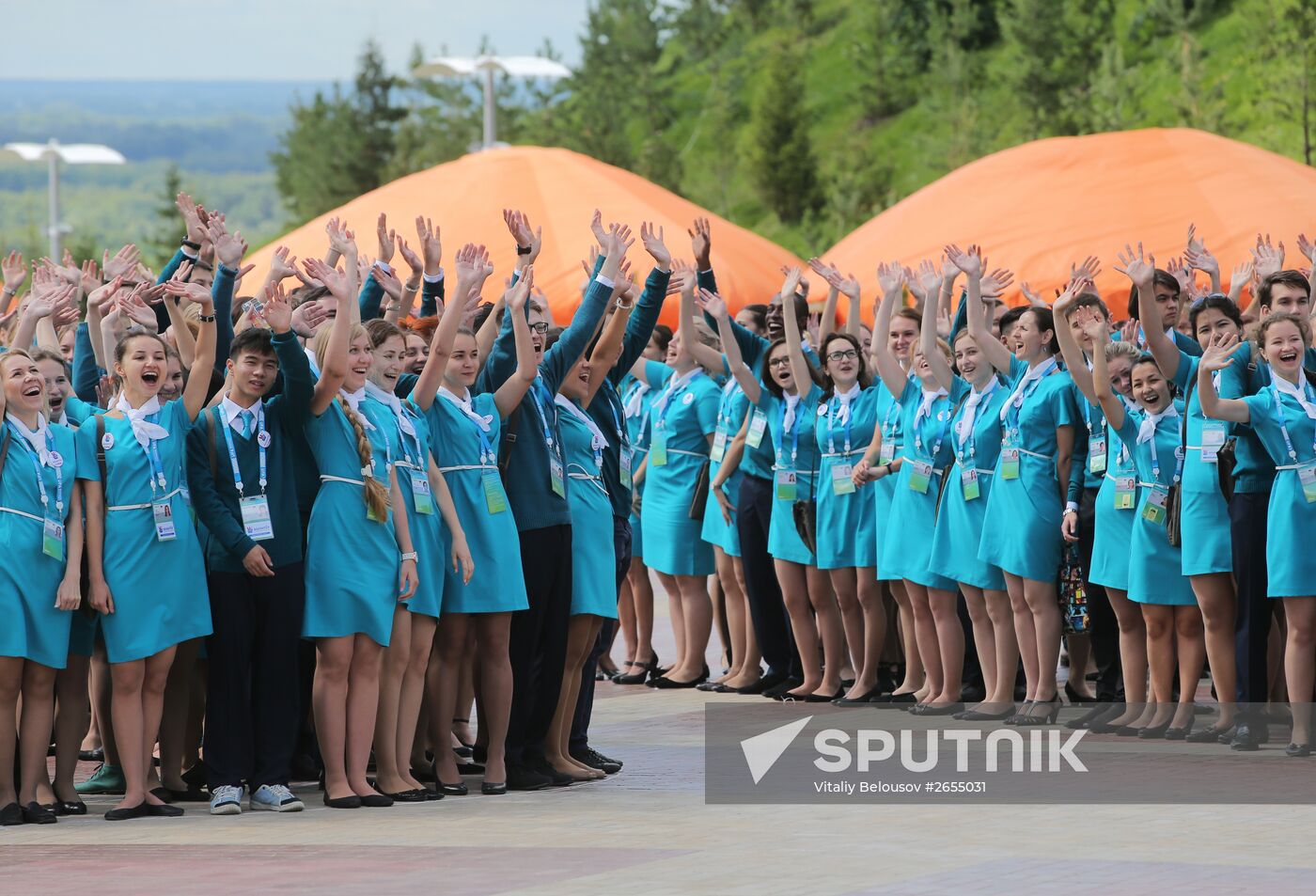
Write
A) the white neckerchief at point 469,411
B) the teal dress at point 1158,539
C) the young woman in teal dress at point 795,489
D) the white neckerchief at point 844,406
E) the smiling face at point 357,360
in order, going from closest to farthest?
1. the smiling face at point 357,360
2. the white neckerchief at point 469,411
3. the teal dress at point 1158,539
4. the white neckerchief at point 844,406
5. the young woman in teal dress at point 795,489

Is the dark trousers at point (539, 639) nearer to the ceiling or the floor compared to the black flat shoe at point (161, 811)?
nearer to the ceiling

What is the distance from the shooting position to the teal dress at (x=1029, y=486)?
Answer: 10258 millimetres

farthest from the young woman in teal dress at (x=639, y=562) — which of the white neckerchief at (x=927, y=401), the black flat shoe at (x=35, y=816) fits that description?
the black flat shoe at (x=35, y=816)

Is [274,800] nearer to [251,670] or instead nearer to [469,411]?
[251,670]

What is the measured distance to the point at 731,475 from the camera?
40.5 ft

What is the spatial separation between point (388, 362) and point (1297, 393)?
441 centimetres

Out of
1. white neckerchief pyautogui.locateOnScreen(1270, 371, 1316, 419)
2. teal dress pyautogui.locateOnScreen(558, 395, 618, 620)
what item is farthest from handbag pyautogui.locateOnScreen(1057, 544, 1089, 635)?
teal dress pyautogui.locateOnScreen(558, 395, 618, 620)

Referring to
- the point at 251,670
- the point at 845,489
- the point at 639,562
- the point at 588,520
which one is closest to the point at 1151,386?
the point at 845,489

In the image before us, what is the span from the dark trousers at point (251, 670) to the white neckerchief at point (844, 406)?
15.0 ft

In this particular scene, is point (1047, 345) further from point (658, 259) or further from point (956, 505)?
point (658, 259)

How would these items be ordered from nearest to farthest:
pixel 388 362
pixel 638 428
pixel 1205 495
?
pixel 388 362
pixel 1205 495
pixel 638 428

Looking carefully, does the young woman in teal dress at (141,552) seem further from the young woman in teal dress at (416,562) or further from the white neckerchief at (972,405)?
the white neckerchief at (972,405)

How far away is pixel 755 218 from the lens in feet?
171

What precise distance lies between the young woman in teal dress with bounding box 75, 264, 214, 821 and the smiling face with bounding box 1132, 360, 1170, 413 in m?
4.85
